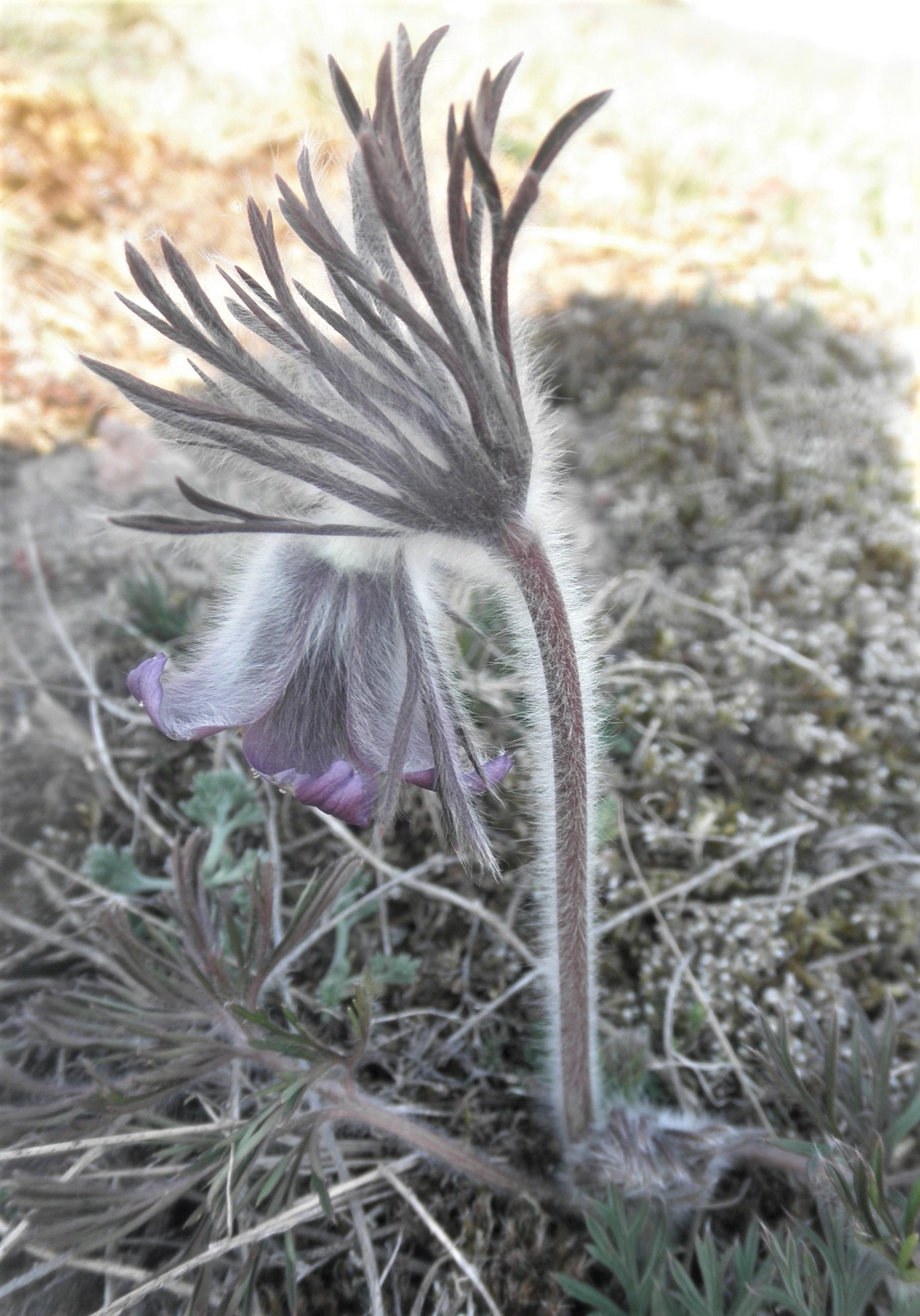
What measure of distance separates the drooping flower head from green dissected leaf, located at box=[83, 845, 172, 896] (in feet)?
2.23

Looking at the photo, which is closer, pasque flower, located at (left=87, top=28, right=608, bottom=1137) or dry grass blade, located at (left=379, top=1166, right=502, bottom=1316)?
pasque flower, located at (left=87, top=28, right=608, bottom=1137)

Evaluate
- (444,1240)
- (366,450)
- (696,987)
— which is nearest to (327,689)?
(366,450)

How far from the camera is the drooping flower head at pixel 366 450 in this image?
45.6 inches

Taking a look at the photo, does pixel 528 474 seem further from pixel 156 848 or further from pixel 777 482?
pixel 777 482

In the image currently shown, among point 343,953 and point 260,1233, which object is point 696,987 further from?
point 260,1233

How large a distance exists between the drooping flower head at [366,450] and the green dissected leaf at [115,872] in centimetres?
68

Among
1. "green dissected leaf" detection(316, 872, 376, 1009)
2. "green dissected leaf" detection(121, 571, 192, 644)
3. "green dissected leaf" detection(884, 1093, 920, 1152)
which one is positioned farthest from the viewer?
"green dissected leaf" detection(121, 571, 192, 644)

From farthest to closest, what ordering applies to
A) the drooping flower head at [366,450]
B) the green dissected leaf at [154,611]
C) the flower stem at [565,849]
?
the green dissected leaf at [154,611]
the flower stem at [565,849]
the drooping flower head at [366,450]

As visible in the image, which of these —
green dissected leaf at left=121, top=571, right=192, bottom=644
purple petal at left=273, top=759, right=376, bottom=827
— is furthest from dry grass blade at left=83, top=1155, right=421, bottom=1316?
green dissected leaf at left=121, top=571, right=192, bottom=644

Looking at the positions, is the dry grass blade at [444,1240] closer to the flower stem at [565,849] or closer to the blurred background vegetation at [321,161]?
the flower stem at [565,849]

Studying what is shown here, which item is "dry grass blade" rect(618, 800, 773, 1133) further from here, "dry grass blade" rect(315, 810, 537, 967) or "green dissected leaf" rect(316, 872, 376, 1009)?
"green dissected leaf" rect(316, 872, 376, 1009)

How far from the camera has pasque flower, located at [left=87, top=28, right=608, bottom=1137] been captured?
1.16 m

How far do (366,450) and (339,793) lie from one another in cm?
46

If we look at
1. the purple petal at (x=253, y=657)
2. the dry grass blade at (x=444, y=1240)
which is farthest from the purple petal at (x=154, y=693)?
the dry grass blade at (x=444, y=1240)
